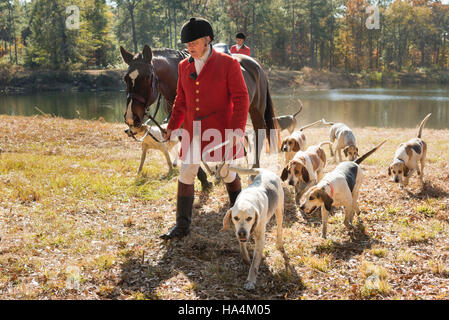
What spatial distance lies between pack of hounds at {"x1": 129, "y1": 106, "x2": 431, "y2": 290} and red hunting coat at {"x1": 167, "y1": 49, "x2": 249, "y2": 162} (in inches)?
19.1

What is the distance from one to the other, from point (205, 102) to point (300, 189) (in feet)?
9.00

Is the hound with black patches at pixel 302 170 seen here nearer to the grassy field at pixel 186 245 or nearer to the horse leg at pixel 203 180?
the grassy field at pixel 186 245

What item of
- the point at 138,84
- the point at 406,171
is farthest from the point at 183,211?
the point at 406,171

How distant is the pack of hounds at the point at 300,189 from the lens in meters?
3.86

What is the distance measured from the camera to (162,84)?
5.67m

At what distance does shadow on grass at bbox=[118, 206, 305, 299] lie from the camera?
3.93m

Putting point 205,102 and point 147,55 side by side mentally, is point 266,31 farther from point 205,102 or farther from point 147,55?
point 205,102

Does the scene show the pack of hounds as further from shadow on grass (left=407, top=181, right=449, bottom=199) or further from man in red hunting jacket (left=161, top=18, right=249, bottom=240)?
man in red hunting jacket (left=161, top=18, right=249, bottom=240)

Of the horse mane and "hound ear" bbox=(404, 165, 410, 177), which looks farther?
"hound ear" bbox=(404, 165, 410, 177)

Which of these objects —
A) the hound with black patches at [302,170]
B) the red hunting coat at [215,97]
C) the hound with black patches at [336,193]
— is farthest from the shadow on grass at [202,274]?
the hound with black patches at [302,170]

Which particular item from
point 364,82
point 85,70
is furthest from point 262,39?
point 85,70

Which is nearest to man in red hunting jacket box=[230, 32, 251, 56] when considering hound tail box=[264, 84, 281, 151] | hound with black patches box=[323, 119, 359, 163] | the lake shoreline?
hound with black patches box=[323, 119, 359, 163]

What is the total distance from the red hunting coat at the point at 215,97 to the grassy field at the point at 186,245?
135 cm
